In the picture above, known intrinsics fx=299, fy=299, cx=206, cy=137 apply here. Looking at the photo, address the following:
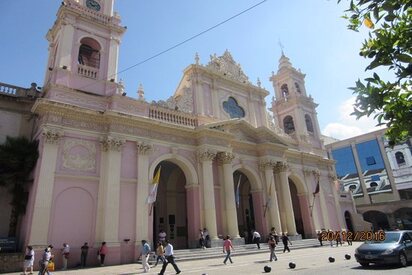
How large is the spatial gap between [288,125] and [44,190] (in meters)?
24.0

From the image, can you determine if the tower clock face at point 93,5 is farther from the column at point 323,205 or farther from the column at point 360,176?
the column at point 360,176

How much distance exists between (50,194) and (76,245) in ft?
8.97

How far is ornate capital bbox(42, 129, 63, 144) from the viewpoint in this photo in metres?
14.8

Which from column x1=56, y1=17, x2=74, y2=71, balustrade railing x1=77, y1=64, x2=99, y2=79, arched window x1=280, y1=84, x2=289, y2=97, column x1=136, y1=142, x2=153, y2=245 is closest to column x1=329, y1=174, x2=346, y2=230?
arched window x1=280, y1=84, x2=289, y2=97

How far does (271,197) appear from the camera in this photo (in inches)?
872

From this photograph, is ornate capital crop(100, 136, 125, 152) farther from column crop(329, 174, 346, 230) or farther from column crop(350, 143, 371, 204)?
column crop(350, 143, 371, 204)

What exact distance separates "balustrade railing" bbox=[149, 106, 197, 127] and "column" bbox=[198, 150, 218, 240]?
8.28 feet

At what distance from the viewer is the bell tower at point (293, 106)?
30.2 meters

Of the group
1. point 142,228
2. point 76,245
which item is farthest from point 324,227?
point 76,245

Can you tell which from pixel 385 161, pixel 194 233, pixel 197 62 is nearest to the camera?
pixel 194 233

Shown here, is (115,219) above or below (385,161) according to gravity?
below

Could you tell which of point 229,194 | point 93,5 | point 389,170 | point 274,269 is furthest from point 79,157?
→ point 389,170

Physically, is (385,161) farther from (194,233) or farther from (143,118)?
(143,118)

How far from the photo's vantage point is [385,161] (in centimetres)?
3869
